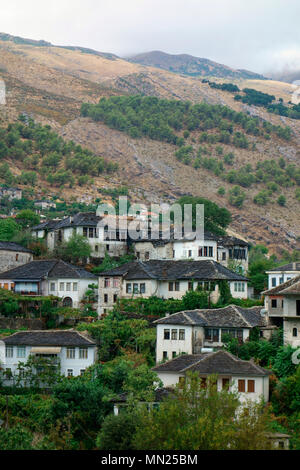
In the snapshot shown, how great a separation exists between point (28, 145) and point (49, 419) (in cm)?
10895

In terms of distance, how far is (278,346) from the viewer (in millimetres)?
55031

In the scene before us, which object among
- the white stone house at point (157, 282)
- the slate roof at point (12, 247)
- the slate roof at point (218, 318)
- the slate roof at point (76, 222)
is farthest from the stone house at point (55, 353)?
the slate roof at point (76, 222)

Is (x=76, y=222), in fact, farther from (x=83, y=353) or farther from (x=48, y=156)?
(x=48, y=156)

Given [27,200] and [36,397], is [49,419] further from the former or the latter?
[27,200]

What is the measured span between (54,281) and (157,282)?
366 inches

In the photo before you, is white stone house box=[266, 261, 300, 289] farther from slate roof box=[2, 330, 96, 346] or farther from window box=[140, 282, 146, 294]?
slate roof box=[2, 330, 96, 346]

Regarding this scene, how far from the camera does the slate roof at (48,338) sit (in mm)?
57094

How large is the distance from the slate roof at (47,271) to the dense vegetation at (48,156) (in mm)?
65345

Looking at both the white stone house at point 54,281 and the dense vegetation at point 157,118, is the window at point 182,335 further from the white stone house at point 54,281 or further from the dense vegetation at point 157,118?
the dense vegetation at point 157,118

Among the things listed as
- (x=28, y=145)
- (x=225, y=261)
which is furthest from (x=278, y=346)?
(x=28, y=145)

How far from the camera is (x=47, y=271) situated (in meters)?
70.4

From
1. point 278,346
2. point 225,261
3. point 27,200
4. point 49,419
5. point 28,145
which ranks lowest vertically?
point 49,419

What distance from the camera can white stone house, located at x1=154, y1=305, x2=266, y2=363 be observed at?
56469 mm

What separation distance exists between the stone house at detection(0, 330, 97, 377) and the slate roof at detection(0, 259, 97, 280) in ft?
40.7
